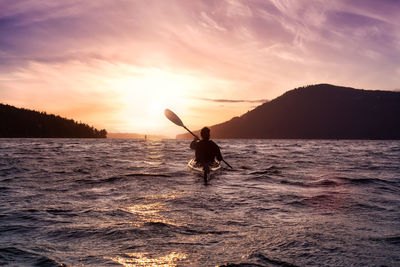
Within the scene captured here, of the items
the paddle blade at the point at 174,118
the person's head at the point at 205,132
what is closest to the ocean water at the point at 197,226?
the person's head at the point at 205,132

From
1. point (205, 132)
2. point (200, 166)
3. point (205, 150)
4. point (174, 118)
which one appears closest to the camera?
point (205, 132)

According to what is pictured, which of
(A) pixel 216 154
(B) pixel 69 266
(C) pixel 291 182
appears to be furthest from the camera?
(A) pixel 216 154

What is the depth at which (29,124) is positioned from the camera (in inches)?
7190

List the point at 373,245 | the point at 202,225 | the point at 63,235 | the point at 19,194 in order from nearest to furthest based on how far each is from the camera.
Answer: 1. the point at 373,245
2. the point at 63,235
3. the point at 202,225
4. the point at 19,194

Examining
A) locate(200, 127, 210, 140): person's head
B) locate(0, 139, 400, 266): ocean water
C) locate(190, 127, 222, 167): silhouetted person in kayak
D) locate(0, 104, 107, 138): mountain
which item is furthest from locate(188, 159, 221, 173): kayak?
locate(0, 104, 107, 138): mountain

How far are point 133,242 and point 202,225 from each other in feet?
5.39

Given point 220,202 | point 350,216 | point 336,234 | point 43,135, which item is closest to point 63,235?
point 220,202

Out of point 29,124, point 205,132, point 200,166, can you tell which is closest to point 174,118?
point 200,166

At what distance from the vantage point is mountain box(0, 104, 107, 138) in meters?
172

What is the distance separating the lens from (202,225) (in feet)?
21.0

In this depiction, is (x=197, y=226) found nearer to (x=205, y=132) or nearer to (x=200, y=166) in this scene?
(x=205, y=132)

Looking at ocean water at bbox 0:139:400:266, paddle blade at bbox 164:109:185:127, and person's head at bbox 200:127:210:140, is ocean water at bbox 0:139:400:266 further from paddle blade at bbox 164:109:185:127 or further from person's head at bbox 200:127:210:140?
paddle blade at bbox 164:109:185:127

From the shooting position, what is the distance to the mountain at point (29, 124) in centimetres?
17175

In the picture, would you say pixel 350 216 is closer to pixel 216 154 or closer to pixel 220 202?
pixel 220 202
